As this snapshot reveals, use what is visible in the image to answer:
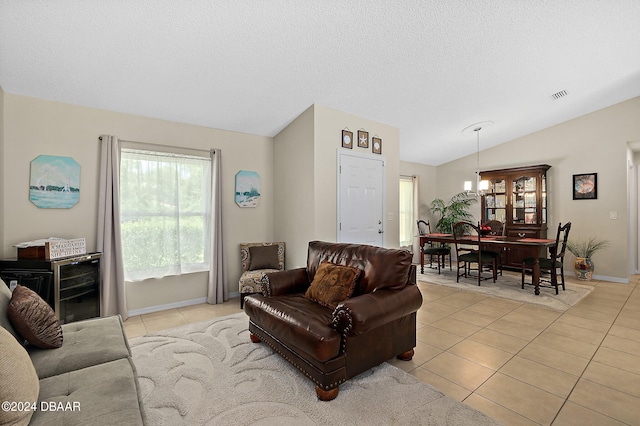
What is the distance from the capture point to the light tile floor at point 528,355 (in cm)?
189

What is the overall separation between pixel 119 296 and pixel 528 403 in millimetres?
3953

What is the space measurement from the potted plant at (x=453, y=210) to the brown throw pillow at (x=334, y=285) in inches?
198

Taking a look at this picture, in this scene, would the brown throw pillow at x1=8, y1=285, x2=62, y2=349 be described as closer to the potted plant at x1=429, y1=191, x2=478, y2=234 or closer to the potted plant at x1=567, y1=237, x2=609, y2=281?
the potted plant at x1=429, y1=191, x2=478, y2=234

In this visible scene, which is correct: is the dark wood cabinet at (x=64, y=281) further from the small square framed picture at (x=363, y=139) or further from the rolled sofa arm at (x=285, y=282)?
the small square framed picture at (x=363, y=139)

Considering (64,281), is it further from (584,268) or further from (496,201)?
(584,268)

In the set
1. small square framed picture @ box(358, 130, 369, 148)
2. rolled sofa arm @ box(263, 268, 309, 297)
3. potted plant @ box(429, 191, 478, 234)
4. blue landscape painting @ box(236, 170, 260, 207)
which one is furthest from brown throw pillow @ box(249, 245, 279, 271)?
potted plant @ box(429, 191, 478, 234)

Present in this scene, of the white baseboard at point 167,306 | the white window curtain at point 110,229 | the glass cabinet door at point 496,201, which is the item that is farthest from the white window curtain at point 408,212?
the white window curtain at point 110,229

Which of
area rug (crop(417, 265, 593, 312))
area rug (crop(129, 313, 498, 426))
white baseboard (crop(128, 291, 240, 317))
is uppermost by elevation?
area rug (crop(417, 265, 593, 312))

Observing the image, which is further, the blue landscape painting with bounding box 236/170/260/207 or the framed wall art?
the framed wall art

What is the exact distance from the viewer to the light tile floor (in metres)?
1.89

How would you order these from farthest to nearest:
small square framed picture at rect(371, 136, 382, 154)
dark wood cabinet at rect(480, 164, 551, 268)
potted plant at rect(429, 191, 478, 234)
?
potted plant at rect(429, 191, 478, 234)
dark wood cabinet at rect(480, 164, 551, 268)
small square framed picture at rect(371, 136, 382, 154)

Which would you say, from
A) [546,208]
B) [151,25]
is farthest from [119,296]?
[546,208]

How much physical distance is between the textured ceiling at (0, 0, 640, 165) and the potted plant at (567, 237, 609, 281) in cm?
265

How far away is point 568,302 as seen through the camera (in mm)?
3945
